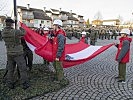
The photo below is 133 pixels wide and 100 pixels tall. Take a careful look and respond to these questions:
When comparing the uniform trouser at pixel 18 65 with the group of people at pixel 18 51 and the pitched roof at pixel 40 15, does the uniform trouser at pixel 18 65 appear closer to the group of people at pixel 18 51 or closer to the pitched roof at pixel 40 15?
the group of people at pixel 18 51

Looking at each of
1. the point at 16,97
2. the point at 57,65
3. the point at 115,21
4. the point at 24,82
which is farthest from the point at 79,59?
the point at 115,21

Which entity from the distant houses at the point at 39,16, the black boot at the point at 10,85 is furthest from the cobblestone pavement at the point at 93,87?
the distant houses at the point at 39,16

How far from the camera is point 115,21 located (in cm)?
10781

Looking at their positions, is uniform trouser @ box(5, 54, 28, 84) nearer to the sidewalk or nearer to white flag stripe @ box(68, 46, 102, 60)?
the sidewalk

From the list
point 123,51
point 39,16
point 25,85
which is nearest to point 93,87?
point 123,51


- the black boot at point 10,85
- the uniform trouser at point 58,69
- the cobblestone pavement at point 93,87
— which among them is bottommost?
the cobblestone pavement at point 93,87

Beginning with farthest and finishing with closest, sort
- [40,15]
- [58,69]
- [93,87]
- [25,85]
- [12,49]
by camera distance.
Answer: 1. [40,15]
2. [58,69]
3. [93,87]
4. [25,85]
5. [12,49]

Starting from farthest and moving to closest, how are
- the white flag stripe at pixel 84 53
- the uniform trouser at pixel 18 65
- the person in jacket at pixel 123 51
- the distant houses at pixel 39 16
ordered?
the distant houses at pixel 39 16 < the white flag stripe at pixel 84 53 < the person in jacket at pixel 123 51 < the uniform trouser at pixel 18 65

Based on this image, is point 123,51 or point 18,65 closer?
point 18,65

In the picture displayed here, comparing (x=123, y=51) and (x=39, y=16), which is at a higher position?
(x=39, y=16)

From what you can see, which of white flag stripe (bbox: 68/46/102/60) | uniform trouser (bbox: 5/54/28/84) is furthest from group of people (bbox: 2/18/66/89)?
white flag stripe (bbox: 68/46/102/60)

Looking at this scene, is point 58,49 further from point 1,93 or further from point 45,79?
point 1,93

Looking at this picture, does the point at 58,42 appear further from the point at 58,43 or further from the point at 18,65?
the point at 18,65

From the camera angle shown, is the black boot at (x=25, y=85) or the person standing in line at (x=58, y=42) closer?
the black boot at (x=25, y=85)
